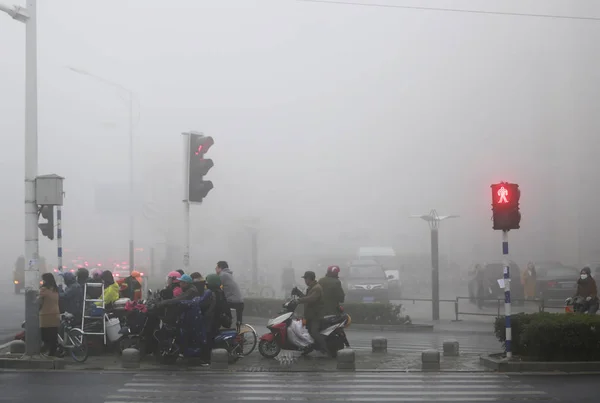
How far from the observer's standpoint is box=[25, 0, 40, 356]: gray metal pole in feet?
46.7

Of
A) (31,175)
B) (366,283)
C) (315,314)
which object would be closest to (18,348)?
(31,175)

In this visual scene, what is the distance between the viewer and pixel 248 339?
51.2 ft

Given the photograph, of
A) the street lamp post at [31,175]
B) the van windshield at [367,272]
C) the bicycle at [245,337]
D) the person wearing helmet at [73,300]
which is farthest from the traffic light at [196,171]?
the van windshield at [367,272]

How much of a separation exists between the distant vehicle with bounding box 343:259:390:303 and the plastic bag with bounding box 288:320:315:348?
1572 cm

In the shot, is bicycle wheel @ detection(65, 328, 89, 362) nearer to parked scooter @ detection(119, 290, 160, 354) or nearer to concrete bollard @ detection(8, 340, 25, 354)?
parked scooter @ detection(119, 290, 160, 354)

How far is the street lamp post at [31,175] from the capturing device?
→ 560 inches

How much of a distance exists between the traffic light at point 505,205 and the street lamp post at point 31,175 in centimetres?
820

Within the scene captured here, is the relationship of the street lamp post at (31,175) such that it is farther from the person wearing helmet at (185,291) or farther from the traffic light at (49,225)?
the traffic light at (49,225)

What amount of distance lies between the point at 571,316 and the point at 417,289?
111 ft

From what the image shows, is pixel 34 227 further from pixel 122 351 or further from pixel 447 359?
pixel 447 359

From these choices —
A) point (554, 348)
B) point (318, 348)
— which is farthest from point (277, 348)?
point (554, 348)

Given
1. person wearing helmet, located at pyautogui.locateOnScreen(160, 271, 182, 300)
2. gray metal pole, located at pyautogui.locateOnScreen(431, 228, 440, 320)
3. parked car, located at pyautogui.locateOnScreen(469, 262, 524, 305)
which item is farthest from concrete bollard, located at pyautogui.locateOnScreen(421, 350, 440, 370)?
parked car, located at pyautogui.locateOnScreen(469, 262, 524, 305)

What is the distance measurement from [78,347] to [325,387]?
15.9 feet

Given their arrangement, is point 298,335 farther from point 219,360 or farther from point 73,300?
point 73,300
